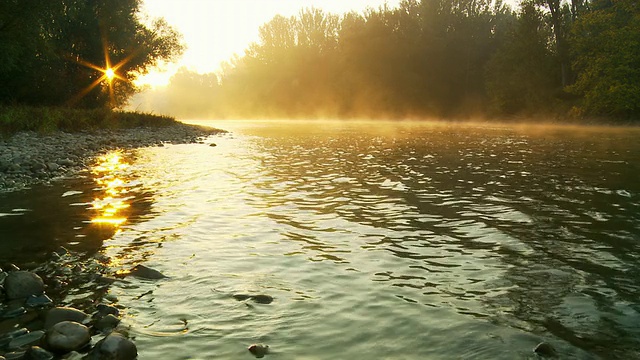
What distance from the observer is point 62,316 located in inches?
215

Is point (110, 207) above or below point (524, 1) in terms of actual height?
below

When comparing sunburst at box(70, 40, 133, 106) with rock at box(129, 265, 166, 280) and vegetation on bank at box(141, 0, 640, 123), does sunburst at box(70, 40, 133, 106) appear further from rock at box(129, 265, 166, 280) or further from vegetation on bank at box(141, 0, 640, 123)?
vegetation on bank at box(141, 0, 640, 123)

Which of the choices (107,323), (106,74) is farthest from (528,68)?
(107,323)

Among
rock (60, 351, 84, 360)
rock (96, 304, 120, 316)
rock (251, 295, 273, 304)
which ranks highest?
rock (96, 304, 120, 316)

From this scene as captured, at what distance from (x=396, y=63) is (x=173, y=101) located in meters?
107

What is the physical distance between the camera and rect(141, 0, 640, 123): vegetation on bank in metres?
52.9

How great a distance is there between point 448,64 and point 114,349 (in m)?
87.9

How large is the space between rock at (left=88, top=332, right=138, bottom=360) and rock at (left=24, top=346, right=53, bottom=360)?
0.39 metres

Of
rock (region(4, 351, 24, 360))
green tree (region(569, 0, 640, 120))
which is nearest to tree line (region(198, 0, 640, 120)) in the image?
green tree (region(569, 0, 640, 120))

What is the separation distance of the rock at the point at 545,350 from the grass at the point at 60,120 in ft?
93.2

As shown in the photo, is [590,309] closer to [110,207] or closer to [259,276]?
[259,276]

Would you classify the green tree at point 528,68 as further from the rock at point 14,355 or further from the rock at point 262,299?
the rock at point 14,355

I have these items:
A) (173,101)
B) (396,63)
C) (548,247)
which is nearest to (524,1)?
(396,63)

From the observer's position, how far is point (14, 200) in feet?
42.7
